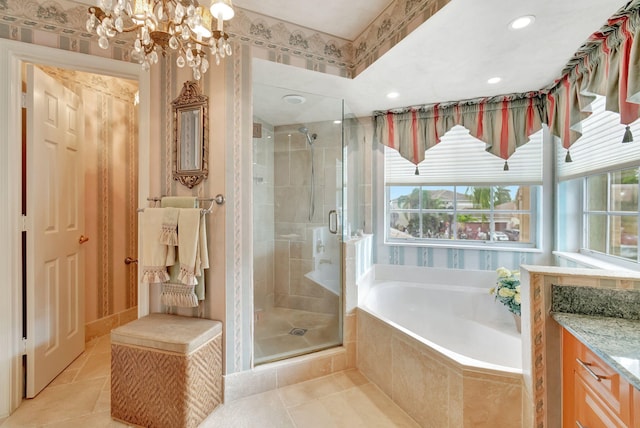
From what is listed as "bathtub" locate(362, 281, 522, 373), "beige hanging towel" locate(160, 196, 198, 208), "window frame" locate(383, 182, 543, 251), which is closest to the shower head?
"window frame" locate(383, 182, 543, 251)

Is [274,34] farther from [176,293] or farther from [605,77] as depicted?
[605,77]

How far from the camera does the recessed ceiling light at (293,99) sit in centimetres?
227

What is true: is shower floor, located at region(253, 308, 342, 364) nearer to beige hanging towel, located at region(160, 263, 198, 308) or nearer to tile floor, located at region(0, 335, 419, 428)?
tile floor, located at region(0, 335, 419, 428)

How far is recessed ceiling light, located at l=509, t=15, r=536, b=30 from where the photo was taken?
1.45 meters

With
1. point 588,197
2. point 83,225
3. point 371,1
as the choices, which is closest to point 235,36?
point 371,1

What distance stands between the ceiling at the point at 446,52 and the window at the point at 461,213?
2.97 feet

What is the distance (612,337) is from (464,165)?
206 cm

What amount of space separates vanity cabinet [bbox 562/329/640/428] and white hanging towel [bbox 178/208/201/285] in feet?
6.05

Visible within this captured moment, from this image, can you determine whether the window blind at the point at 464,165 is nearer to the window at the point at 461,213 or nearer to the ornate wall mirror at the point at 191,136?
the window at the point at 461,213

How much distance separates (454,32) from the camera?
1564mm

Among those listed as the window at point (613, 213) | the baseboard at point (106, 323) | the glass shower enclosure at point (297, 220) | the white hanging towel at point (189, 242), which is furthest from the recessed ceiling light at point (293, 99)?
the baseboard at point (106, 323)

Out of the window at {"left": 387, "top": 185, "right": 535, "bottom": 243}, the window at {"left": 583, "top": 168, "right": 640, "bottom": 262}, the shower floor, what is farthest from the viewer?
the window at {"left": 387, "top": 185, "right": 535, "bottom": 243}

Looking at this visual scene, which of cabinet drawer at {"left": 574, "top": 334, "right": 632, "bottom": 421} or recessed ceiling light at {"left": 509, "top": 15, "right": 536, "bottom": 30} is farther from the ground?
recessed ceiling light at {"left": 509, "top": 15, "right": 536, "bottom": 30}

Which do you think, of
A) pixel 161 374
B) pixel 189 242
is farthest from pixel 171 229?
pixel 161 374
